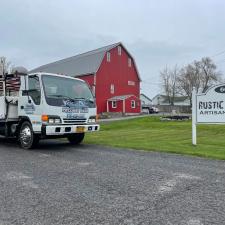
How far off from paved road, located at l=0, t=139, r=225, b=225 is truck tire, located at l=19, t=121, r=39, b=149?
1846mm

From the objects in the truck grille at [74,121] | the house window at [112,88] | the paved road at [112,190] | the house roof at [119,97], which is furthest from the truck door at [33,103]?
the house window at [112,88]

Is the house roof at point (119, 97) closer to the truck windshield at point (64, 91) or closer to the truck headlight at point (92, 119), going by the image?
the truck windshield at point (64, 91)

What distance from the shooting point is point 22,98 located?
38.0 ft

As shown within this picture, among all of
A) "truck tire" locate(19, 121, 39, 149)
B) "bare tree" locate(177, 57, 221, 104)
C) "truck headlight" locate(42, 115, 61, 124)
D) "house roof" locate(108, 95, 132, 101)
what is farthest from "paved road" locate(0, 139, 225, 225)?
"bare tree" locate(177, 57, 221, 104)

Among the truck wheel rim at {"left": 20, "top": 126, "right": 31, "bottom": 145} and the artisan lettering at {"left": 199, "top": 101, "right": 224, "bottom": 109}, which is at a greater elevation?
the artisan lettering at {"left": 199, "top": 101, "right": 224, "bottom": 109}

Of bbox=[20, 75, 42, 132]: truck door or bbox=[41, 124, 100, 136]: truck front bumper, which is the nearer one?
bbox=[41, 124, 100, 136]: truck front bumper

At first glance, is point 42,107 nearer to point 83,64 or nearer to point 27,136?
point 27,136

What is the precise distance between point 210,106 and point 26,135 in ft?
21.7

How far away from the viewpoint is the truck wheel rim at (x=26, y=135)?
37.2 feet

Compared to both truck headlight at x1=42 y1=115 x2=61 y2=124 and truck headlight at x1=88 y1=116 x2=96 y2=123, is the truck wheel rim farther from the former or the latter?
truck headlight at x1=88 y1=116 x2=96 y2=123

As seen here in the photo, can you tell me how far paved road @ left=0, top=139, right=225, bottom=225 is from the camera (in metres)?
4.45

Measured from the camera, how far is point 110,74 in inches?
1868

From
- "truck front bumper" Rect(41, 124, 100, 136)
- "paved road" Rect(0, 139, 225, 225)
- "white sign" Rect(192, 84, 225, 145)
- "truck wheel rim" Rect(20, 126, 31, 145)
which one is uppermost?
"white sign" Rect(192, 84, 225, 145)

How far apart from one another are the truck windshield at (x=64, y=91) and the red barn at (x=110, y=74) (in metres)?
32.1
